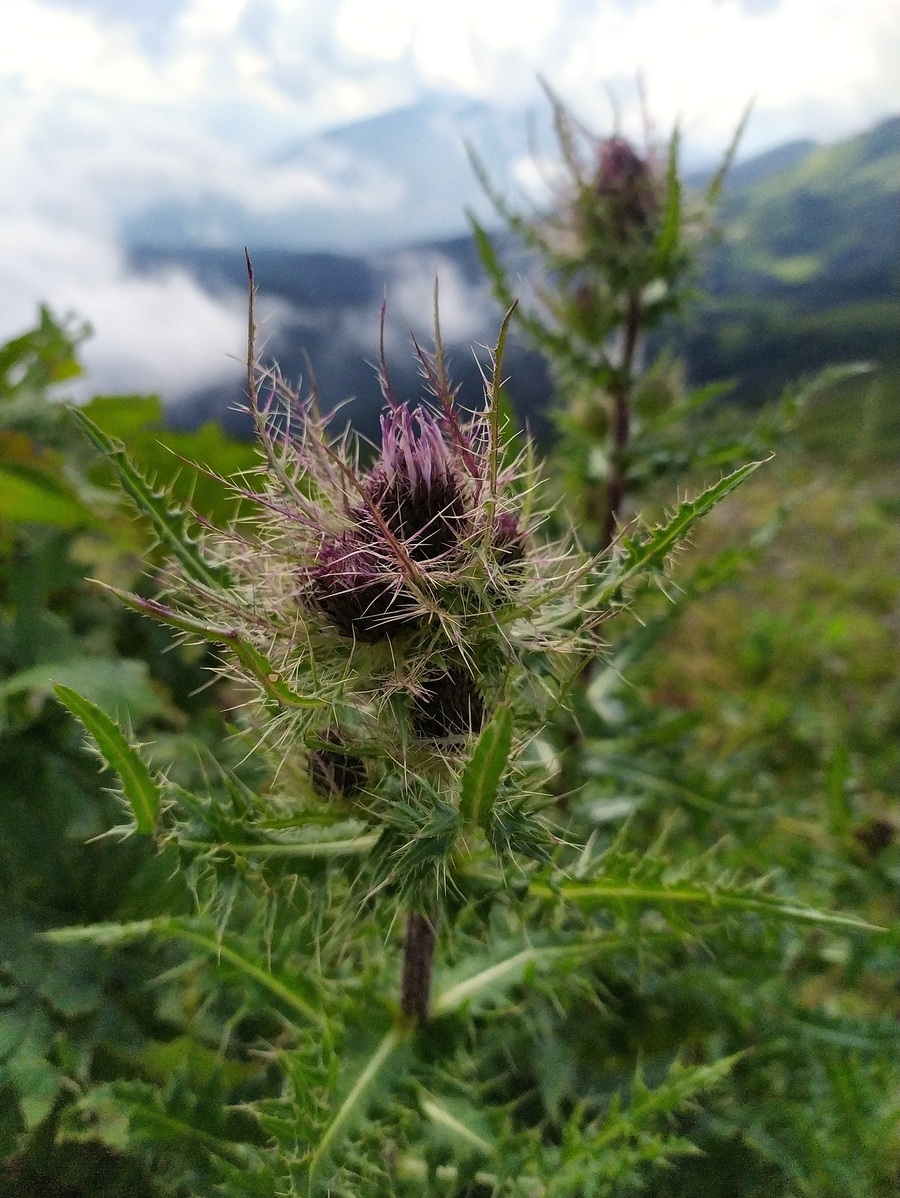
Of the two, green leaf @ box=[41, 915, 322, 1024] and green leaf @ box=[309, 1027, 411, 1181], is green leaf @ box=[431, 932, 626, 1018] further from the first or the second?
green leaf @ box=[41, 915, 322, 1024]

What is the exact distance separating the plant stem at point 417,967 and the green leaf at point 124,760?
1.51ft

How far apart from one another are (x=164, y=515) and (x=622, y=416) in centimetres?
168

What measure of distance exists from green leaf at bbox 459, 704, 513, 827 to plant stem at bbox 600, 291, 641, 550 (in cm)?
152

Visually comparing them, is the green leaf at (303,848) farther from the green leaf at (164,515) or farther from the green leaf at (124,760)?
the green leaf at (164,515)

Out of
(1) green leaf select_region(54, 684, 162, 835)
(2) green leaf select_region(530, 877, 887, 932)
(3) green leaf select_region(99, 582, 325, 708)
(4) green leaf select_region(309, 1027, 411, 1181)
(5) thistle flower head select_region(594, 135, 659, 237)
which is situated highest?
(5) thistle flower head select_region(594, 135, 659, 237)

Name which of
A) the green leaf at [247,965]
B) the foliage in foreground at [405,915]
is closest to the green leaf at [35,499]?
the foliage in foreground at [405,915]

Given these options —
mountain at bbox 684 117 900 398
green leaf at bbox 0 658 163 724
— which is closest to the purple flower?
Answer: green leaf at bbox 0 658 163 724

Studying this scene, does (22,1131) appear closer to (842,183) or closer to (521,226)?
(521,226)

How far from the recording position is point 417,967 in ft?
3.82

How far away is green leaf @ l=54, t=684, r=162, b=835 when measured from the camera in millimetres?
747

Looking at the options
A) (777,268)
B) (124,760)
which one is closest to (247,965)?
(124,760)

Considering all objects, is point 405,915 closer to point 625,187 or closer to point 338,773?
point 338,773

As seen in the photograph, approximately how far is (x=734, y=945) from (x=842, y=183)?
12.1m

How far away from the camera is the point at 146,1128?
1068 mm
